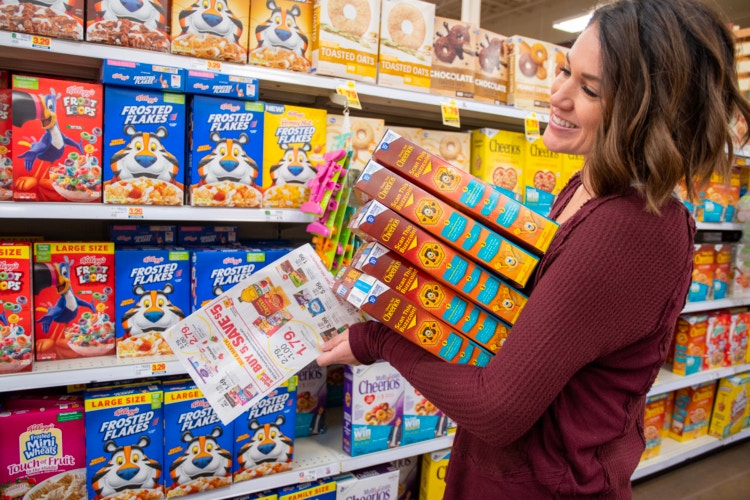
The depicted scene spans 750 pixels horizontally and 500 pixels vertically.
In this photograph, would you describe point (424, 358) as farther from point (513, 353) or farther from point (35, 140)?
point (35, 140)

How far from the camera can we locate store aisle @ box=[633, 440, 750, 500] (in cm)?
297

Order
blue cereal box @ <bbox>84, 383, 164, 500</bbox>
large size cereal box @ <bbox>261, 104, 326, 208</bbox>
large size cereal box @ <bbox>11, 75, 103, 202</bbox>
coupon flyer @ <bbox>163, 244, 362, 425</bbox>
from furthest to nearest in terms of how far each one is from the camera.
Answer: large size cereal box @ <bbox>261, 104, 326, 208</bbox>
blue cereal box @ <bbox>84, 383, 164, 500</bbox>
large size cereal box @ <bbox>11, 75, 103, 202</bbox>
coupon flyer @ <bbox>163, 244, 362, 425</bbox>

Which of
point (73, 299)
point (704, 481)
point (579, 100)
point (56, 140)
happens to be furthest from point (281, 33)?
point (704, 481)

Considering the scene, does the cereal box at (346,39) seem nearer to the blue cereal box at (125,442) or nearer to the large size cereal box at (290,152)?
the large size cereal box at (290,152)

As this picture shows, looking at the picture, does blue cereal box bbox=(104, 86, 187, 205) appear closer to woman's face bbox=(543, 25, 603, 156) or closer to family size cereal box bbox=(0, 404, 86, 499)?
family size cereal box bbox=(0, 404, 86, 499)

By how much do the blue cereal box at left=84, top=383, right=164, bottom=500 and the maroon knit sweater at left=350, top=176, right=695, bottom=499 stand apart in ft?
3.31

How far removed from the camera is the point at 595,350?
31.9 inches

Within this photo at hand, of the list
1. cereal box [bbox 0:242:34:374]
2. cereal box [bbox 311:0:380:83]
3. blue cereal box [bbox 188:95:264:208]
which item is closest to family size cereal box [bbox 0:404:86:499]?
cereal box [bbox 0:242:34:374]

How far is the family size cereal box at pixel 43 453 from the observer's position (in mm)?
1522

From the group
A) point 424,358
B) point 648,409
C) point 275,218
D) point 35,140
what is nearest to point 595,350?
point 424,358

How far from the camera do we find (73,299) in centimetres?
163

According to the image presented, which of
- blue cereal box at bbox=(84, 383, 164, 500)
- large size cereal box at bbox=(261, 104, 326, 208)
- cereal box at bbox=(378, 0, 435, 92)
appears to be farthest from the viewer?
cereal box at bbox=(378, 0, 435, 92)

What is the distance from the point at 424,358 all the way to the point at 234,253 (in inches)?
37.6

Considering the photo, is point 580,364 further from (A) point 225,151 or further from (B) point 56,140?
(B) point 56,140
